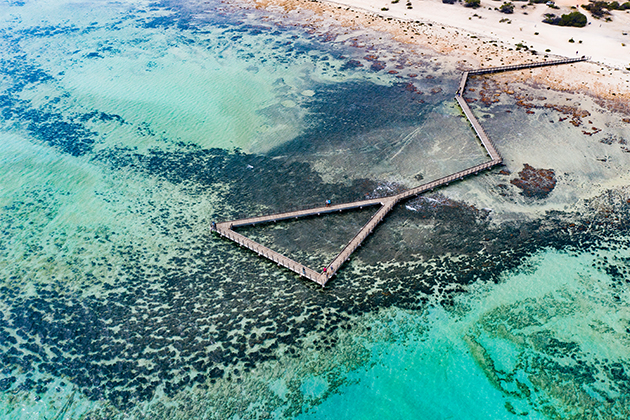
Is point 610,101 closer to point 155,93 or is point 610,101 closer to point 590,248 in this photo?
point 590,248

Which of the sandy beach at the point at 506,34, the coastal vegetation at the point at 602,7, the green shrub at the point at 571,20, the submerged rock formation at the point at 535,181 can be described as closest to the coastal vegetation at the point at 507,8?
A: the sandy beach at the point at 506,34

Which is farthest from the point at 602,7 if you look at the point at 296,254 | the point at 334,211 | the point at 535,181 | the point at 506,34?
the point at 296,254

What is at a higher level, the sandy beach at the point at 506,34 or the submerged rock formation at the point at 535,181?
the sandy beach at the point at 506,34

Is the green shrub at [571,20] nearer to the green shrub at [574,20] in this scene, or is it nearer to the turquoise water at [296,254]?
the green shrub at [574,20]

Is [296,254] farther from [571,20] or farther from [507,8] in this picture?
[571,20]

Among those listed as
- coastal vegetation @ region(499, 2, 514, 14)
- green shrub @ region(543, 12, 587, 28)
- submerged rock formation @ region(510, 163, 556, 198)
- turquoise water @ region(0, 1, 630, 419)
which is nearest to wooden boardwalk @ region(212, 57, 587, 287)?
turquoise water @ region(0, 1, 630, 419)

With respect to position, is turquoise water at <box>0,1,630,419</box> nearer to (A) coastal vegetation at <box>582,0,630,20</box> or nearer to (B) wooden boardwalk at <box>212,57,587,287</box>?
(B) wooden boardwalk at <box>212,57,587,287</box>
